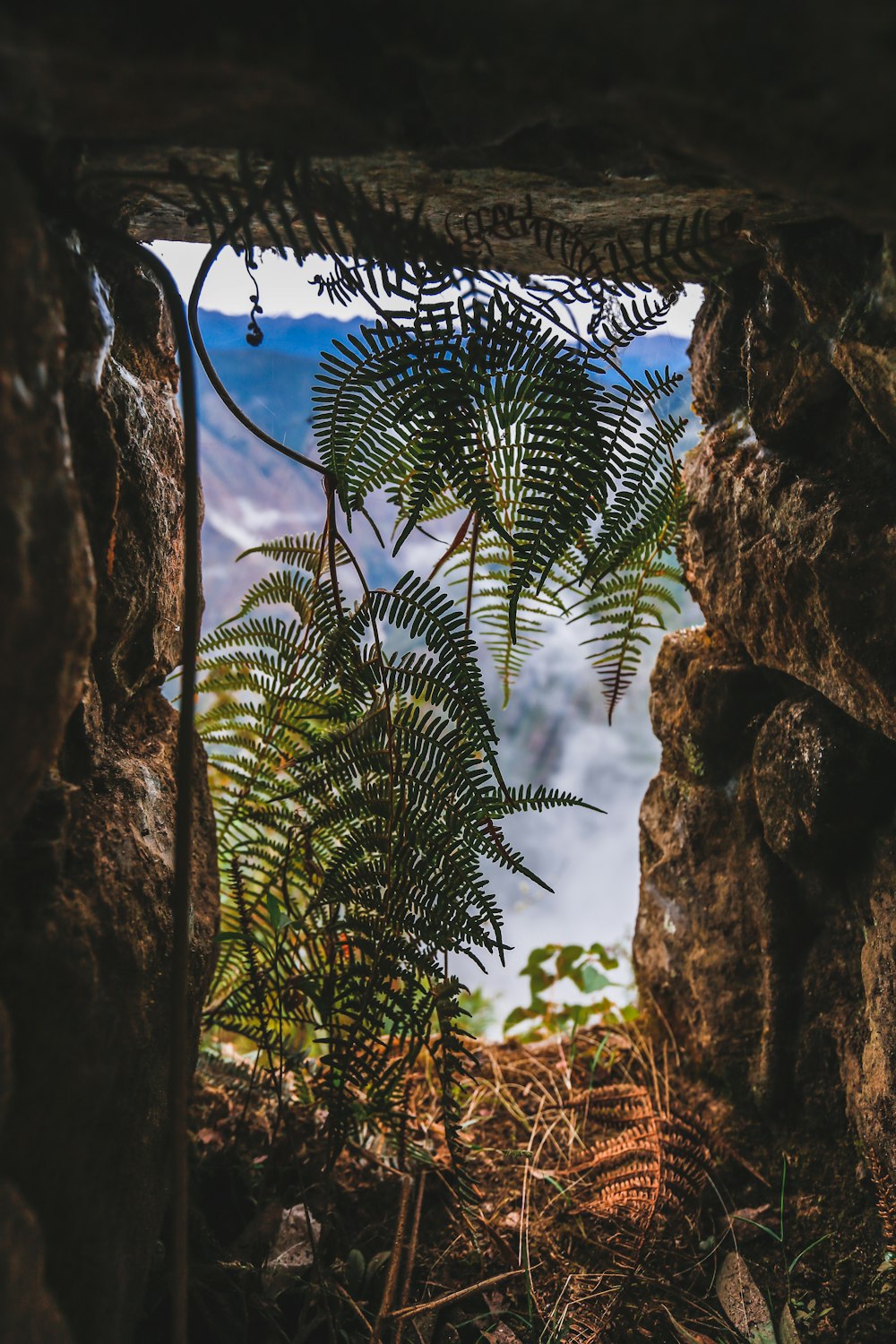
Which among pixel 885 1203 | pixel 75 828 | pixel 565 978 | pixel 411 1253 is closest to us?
pixel 75 828

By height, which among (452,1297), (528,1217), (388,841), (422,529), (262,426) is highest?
(262,426)

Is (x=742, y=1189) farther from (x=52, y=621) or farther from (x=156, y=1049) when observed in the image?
(x=52, y=621)

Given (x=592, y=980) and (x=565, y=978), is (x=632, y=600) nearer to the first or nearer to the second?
(x=592, y=980)

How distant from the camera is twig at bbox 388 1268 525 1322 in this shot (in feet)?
4.26

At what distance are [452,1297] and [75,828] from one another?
3.46ft

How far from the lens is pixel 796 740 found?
5.03 feet

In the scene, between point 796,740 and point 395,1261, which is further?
point 796,740

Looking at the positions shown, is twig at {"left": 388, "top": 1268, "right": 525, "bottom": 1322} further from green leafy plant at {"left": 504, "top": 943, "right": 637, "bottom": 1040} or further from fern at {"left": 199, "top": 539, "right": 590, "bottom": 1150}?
green leafy plant at {"left": 504, "top": 943, "right": 637, "bottom": 1040}

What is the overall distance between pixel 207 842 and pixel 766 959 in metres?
1.16

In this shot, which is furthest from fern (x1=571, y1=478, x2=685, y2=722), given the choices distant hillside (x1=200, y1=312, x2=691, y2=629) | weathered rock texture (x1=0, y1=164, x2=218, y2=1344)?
weathered rock texture (x1=0, y1=164, x2=218, y2=1344)

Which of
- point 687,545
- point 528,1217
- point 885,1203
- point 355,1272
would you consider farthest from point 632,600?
point 355,1272

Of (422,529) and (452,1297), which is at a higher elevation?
(422,529)

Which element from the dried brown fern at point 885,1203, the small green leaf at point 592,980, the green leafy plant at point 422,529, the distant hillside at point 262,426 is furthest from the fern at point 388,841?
the small green leaf at point 592,980

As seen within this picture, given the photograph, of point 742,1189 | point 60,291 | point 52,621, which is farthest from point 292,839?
point 742,1189
